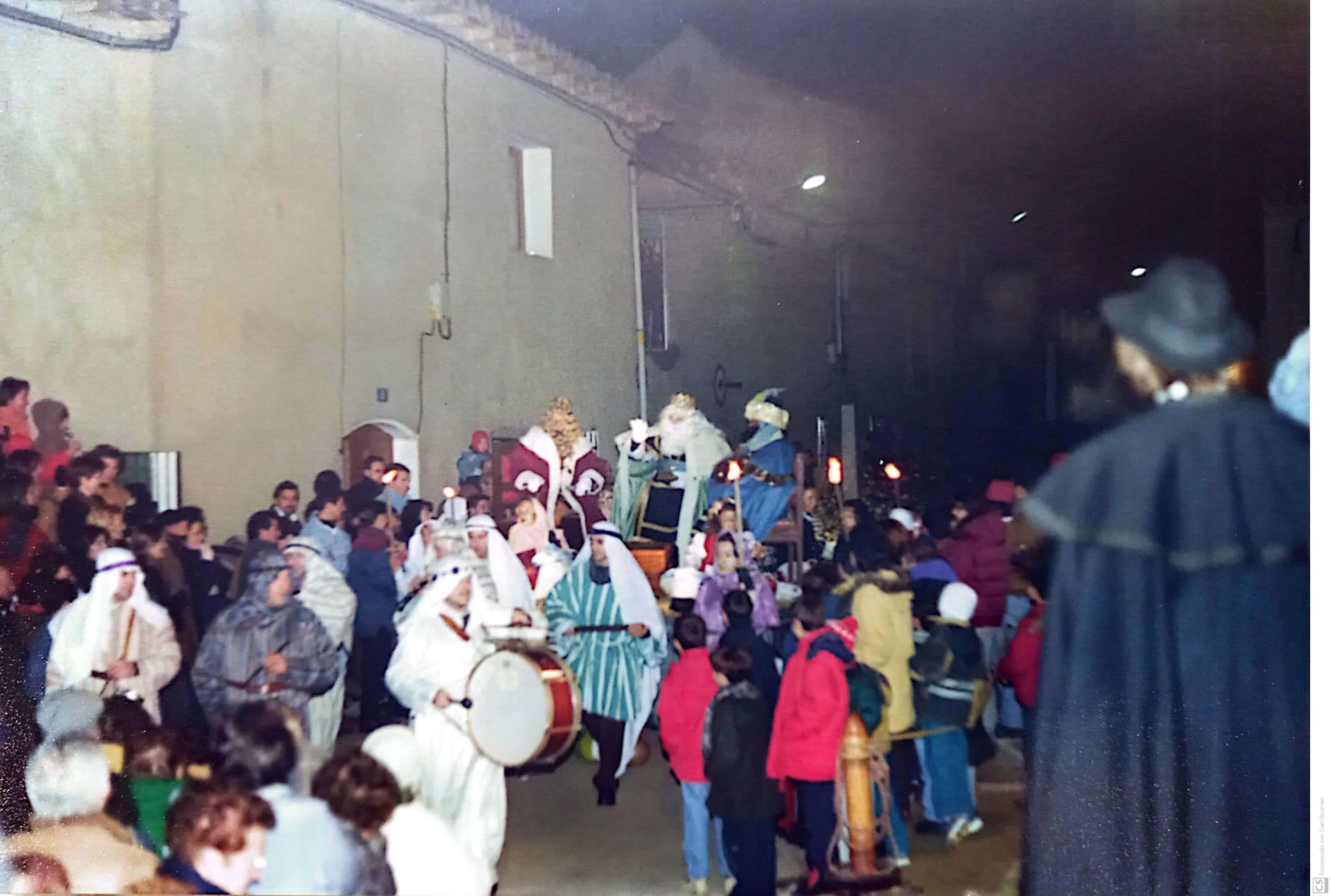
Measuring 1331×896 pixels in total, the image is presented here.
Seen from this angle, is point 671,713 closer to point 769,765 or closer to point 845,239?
point 769,765

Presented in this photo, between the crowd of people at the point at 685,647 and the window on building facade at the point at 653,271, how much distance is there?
0.32m

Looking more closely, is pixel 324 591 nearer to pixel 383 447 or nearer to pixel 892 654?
pixel 383 447

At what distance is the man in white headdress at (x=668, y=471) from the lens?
3.61 m

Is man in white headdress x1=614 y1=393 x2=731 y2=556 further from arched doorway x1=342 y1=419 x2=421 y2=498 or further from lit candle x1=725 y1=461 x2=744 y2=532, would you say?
arched doorway x1=342 y1=419 x2=421 y2=498

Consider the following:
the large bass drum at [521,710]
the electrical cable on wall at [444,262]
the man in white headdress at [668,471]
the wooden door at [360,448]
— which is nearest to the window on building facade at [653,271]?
the man in white headdress at [668,471]

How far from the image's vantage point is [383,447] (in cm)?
369

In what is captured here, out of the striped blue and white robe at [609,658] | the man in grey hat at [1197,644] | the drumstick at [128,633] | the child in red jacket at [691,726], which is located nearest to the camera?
the man in grey hat at [1197,644]

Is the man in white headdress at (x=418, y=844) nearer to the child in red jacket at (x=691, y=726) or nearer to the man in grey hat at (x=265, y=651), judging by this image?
the man in grey hat at (x=265, y=651)

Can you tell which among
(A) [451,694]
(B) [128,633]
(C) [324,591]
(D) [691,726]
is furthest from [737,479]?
(B) [128,633]

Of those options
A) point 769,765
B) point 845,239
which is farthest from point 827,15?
point 769,765

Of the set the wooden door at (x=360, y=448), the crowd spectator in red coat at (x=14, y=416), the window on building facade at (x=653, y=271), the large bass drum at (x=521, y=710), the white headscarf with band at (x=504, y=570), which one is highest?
the window on building facade at (x=653, y=271)

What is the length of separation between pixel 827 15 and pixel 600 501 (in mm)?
1782

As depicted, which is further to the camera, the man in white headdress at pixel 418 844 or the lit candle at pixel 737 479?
the lit candle at pixel 737 479

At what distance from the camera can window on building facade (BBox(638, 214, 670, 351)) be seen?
367 centimetres
